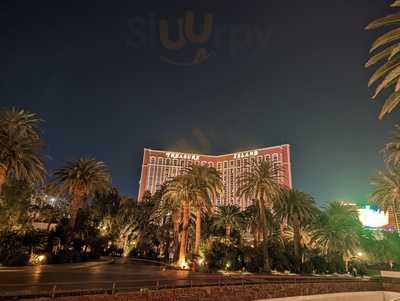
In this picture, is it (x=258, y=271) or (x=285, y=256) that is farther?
(x=285, y=256)

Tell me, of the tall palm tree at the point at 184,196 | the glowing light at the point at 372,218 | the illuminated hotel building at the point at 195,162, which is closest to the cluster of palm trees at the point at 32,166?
the tall palm tree at the point at 184,196

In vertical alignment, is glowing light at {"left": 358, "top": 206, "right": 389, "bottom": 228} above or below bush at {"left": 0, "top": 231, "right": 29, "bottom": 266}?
above

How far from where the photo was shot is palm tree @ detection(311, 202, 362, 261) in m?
48.0

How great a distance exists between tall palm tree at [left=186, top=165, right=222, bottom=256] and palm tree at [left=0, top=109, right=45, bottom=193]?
20600 mm

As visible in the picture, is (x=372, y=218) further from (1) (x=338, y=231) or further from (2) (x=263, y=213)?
(2) (x=263, y=213)

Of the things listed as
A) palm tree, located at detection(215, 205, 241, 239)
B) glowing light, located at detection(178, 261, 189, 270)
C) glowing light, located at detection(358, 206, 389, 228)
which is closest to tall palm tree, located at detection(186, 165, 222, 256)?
glowing light, located at detection(178, 261, 189, 270)

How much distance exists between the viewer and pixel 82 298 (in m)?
12.0

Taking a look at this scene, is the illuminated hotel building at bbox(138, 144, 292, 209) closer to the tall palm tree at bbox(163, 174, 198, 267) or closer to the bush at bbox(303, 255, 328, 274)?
the bush at bbox(303, 255, 328, 274)

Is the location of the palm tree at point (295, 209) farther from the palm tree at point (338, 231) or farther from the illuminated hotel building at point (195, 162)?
the illuminated hotel building at point (195, 162)

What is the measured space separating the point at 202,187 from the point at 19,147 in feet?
78.7

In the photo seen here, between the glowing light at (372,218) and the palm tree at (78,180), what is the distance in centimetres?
9262

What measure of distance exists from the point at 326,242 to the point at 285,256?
1355 centimetres

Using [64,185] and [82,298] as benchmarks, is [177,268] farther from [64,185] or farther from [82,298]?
[82,298]

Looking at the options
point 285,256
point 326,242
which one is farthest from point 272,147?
point 285,256
